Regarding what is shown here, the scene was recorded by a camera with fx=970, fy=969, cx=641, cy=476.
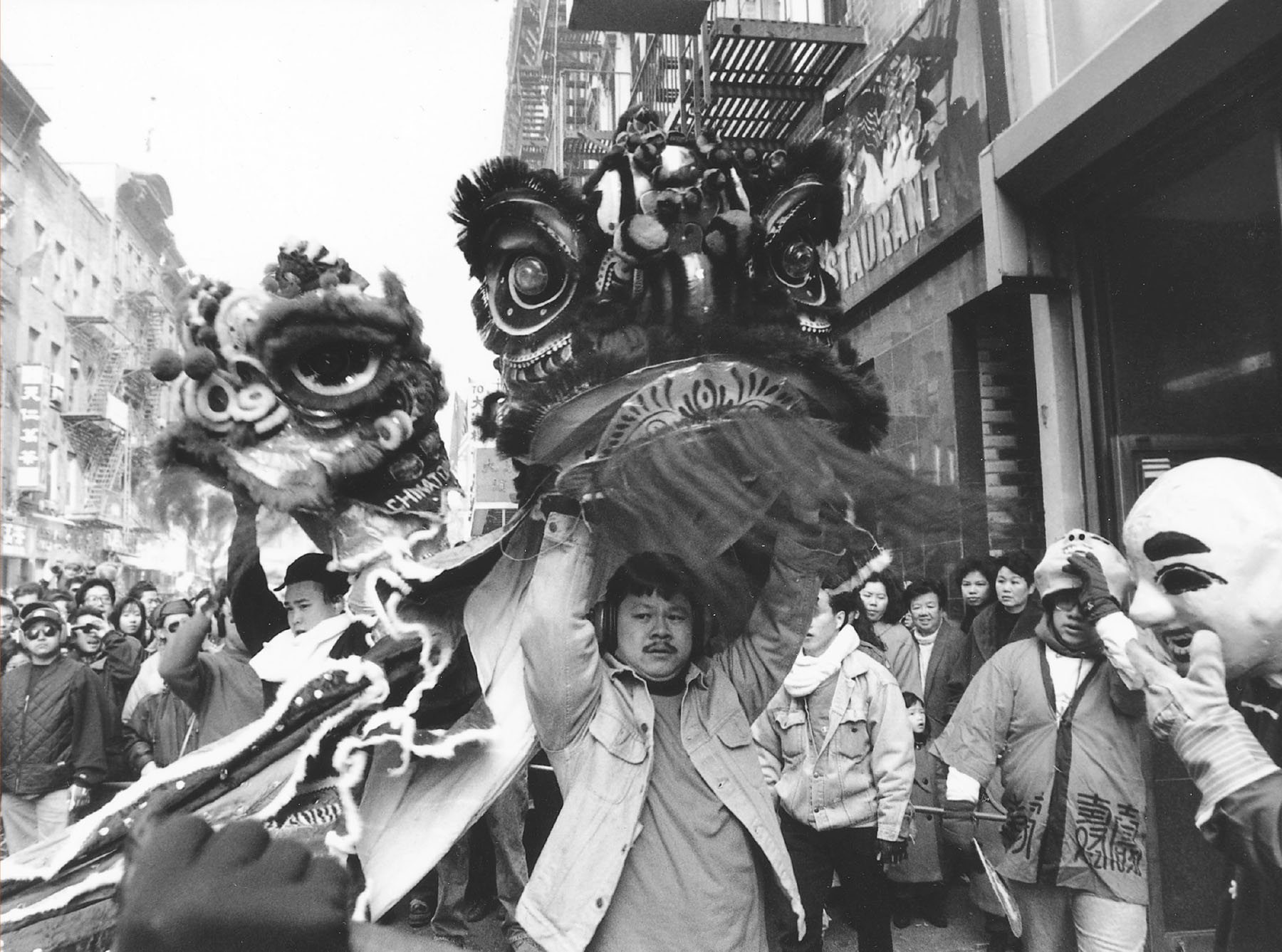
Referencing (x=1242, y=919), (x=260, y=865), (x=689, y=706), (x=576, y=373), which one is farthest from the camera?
(x=689, y=706)

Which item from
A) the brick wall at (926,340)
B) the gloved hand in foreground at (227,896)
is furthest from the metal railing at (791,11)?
the gloved hand in foreground at (227,896)

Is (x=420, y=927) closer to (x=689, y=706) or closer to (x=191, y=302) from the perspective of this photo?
(x=689, y=706)

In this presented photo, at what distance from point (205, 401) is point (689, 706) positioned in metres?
1.33

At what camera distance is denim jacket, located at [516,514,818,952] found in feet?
6.53

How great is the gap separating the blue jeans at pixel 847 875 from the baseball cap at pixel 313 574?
2206 mm

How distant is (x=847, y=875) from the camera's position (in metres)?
3.92

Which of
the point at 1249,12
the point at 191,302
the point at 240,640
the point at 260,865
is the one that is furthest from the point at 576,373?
the point at 1249,12

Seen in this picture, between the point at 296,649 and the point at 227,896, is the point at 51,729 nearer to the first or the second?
the point at 296,649

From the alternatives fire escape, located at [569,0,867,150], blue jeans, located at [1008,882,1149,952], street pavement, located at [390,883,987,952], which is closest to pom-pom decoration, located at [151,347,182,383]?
blue jeans, located at [1008,882,1149,952]

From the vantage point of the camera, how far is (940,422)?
5984mm

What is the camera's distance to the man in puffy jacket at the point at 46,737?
16.0 feet

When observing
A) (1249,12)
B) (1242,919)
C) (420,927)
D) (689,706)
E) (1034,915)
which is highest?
(1249,12)

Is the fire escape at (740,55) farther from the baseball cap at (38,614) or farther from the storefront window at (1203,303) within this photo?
the baseball cap at (38,614)

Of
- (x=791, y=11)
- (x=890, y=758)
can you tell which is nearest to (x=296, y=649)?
(x=890, y=758)
